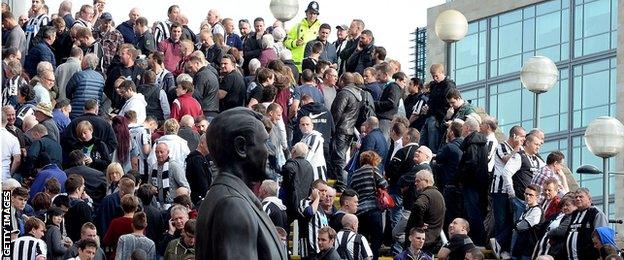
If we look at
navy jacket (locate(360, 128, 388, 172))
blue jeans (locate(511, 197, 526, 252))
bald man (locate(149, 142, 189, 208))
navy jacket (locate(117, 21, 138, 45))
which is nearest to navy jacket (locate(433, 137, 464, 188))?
navy jacket (locate(360, 128, 388, 172))

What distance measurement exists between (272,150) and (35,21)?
35.4ft

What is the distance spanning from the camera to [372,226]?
25984 mm

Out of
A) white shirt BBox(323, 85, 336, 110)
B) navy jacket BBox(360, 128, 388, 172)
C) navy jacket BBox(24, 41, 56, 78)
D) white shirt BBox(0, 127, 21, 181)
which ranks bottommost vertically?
white shirt BBox(0, 127, 21, 181)

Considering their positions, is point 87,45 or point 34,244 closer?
point 34,244

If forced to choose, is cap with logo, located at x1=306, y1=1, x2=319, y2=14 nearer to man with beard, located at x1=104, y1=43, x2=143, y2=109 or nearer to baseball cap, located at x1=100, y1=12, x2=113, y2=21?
baseball cap, located at x1=100, y1=12, x2=113, y2=21

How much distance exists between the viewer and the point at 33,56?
31734mm

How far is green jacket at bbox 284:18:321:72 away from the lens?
115 ft

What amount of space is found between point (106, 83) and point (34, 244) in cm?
835

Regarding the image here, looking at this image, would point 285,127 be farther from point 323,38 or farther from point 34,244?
point 34,244

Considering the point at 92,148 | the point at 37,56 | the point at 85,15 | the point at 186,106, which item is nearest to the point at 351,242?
the point at 92,148

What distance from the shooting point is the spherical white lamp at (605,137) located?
28844mm

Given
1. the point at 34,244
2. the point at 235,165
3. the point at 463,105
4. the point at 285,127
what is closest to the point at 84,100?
the point at 285,127

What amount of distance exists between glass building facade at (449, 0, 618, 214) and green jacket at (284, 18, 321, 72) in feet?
115

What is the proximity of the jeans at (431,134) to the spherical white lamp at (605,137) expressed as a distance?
193cm
